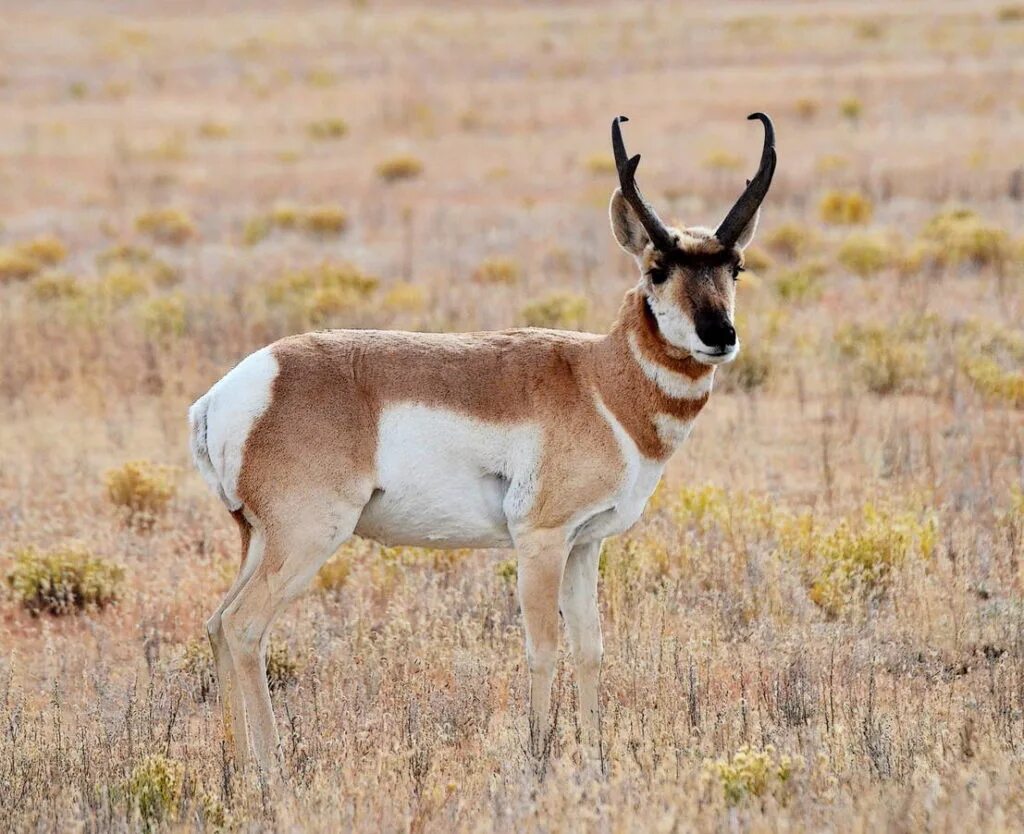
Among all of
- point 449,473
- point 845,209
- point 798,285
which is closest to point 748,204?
point 449,473

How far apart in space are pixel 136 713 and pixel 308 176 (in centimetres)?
2064

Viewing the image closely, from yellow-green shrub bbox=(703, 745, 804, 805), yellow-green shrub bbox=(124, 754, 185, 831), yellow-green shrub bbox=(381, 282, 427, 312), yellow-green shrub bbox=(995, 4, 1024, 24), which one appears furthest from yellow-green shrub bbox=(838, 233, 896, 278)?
yellow-green shrub bbox=(995, 4, 1024, 24)

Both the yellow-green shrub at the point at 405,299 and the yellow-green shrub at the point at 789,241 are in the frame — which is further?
the yellow-green shrub at the point at 789,241

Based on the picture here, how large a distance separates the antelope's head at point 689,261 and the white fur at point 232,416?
1.44 meters

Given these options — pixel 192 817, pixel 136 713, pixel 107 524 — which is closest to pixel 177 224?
pixel 107 524

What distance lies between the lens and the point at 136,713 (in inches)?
240

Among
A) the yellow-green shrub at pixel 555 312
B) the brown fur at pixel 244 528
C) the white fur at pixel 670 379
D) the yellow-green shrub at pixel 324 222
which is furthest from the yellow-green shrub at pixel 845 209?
the brown fur at pixel 244 528

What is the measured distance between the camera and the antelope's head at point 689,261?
5469mm

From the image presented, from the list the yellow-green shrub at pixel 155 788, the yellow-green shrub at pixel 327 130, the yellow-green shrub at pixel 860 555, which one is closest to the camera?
the yellow-green shrub at pixel 155 788

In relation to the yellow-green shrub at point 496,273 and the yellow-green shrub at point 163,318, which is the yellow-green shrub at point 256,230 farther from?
the yellow-green shrub at point 163,318

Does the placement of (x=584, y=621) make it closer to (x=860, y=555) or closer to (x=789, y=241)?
(x=860, y=555)

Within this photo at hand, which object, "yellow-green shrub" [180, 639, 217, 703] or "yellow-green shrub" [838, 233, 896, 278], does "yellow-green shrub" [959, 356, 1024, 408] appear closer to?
"yellow-green shrub" [838, 233, 896, 278]

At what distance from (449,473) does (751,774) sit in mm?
1564

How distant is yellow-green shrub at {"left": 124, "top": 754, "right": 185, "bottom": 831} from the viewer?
5.07m
